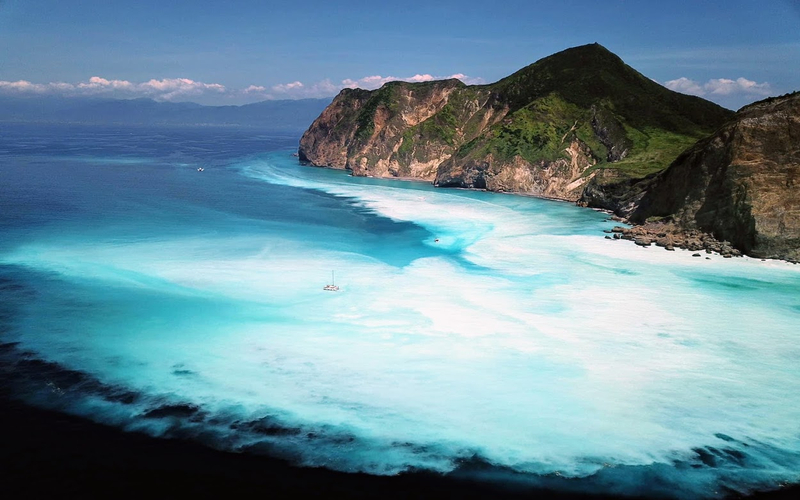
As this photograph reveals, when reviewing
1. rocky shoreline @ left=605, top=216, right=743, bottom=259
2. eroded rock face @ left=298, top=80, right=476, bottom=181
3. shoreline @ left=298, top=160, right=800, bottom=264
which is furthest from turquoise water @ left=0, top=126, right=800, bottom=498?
eroded rock face @ left=298, top=80, right=476, bottom=181

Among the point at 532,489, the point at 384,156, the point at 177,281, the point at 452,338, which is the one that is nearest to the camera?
the point at 532,489

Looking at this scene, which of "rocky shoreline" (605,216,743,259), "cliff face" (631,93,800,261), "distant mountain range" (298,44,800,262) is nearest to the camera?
"cliff face" (631,93,800,261)

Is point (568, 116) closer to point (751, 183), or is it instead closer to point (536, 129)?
point (536, 129)

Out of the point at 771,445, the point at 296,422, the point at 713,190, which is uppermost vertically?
the point at 713,190

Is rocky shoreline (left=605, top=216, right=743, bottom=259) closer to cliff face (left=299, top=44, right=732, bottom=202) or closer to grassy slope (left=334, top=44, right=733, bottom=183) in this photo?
cliff face (left=299, top=44, right=732, bottom=202)

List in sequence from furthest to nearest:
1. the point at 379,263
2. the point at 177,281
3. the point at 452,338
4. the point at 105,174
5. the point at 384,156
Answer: the point at 384,156 → the point at 105,174 → the point at 379,263 → the point at 177,281 → the point at 452,338

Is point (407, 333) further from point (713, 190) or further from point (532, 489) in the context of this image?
point (713, 190)

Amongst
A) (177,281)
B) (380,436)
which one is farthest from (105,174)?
(380,436)
